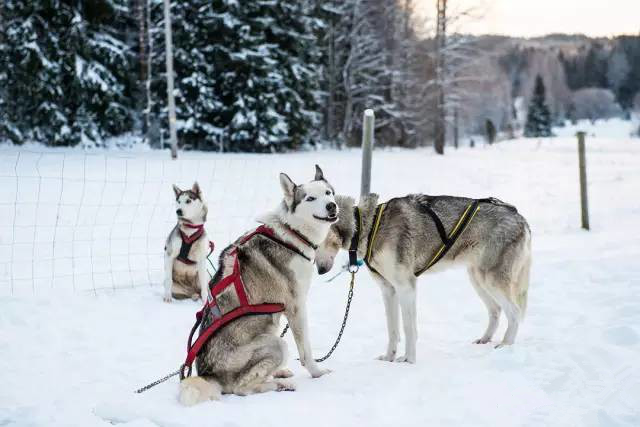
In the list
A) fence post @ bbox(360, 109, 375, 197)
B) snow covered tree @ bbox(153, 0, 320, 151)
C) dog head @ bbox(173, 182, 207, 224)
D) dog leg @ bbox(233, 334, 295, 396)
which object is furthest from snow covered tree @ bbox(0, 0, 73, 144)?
dog leg @ bbox(233, 334, 295, 396)

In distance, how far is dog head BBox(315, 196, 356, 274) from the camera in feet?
13.3

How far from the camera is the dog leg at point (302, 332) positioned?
354 centimetres

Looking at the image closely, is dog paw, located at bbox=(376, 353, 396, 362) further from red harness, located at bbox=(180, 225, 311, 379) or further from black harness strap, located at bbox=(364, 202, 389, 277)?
red harness, located at bbox=(180, 225, 311, 379)

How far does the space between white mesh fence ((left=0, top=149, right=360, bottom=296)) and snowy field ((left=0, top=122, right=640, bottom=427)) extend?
20 cm

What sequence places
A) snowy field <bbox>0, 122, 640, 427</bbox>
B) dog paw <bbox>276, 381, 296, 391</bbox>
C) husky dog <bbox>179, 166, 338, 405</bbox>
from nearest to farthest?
1. snowy field <bbox>0, 122, 640, 427</bbox>
2. husky dog <bbox>179, 166, 338, 405</bbox>
3. dog paw <bbox>276, 381, 296, 391</bbox>

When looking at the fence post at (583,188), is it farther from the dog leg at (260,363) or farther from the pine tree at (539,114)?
the pine tree at (539,114)

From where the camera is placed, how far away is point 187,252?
19.1 ft

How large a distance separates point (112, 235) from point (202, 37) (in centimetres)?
1213

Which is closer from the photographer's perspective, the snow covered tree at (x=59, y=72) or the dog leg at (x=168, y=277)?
the dog leg at (x=168, y=277)

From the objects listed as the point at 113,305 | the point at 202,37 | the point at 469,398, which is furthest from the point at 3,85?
the point at 469,398

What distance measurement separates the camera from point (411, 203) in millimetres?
4305

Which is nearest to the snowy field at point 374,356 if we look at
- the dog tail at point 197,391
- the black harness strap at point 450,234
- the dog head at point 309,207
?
the dog tail at point 197,391

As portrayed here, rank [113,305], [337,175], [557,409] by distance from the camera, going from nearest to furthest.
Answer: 1. [557,409]
2. [113,305]
3. [337,175]

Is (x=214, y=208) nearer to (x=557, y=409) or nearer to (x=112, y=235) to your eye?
(x=112, y=235)
